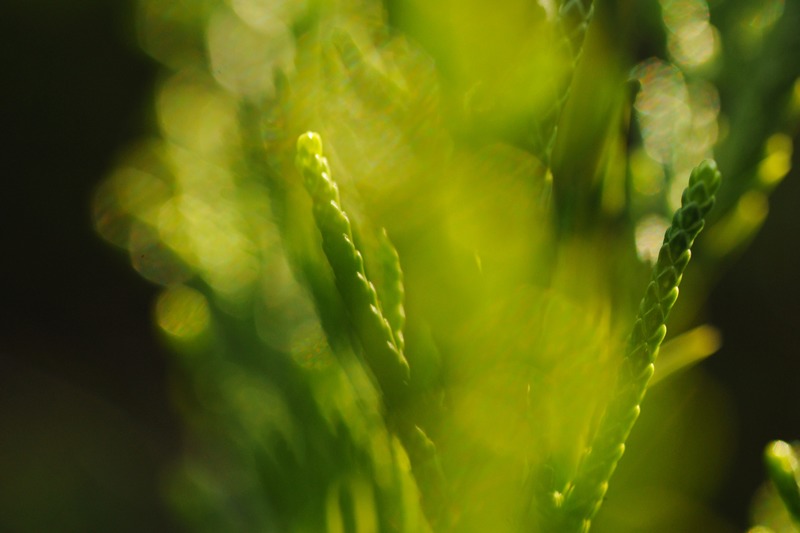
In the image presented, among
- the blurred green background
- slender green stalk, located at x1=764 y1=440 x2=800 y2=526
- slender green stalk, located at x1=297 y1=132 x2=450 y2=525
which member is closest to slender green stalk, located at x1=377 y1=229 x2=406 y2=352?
slender green stalk, located at x1=297 y1=132 x2=450 y2=525

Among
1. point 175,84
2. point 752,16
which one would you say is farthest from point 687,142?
point 175,84

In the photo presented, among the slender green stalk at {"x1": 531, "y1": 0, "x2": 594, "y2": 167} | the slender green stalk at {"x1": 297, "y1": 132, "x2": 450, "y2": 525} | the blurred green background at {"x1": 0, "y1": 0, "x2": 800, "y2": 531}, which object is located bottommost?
the blurred green background at {"x1": 0, "y1": 0, "x2": 800, "y2": 531}

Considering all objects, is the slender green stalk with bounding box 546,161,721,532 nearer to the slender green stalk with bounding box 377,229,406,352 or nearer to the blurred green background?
the slender green stalk with bounding box 377,229,406,352

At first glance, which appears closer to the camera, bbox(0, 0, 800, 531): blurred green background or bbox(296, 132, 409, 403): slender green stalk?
bbox(296, 132, 409, 403): slender green stalk

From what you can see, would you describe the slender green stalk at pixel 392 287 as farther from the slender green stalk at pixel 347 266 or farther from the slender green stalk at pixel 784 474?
the slender green stalk at pixel 784 474

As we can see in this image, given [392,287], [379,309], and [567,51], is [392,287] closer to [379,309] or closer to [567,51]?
[379,309]

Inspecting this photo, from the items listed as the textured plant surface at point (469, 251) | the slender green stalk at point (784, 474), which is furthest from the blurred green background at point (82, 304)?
the slender green stalk at point (784, 474)

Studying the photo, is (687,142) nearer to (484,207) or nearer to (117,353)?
(484,207)

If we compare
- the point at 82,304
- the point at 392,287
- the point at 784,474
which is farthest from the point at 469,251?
the point at 82,304
